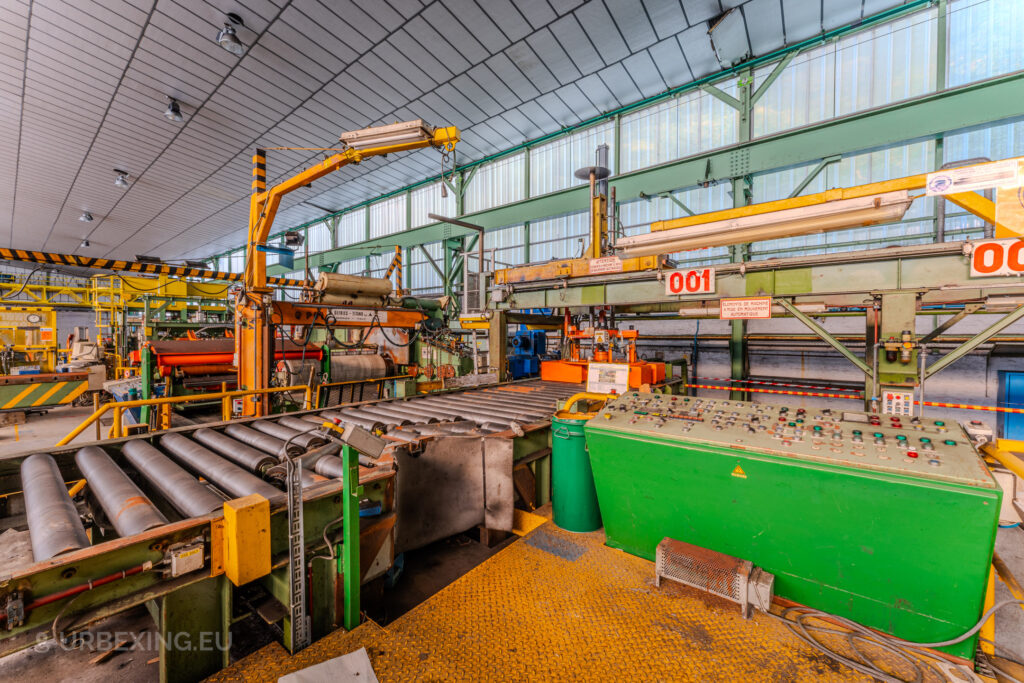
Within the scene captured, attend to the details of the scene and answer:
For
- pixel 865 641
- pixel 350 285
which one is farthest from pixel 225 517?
pixel 350 285

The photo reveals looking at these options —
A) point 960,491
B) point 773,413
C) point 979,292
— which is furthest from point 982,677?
point 979,292

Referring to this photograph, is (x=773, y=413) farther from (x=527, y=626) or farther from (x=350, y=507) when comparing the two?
(x=350, y=507)

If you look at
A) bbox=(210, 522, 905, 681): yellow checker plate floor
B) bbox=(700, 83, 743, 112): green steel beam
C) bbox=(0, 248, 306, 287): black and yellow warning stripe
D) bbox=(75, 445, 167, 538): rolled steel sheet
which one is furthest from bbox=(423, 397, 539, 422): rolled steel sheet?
bbox=(700, 83, 743, 112): green steel beam

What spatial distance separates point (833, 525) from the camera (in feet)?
6.85

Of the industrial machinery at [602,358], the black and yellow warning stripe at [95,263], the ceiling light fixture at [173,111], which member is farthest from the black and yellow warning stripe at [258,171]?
the industrial machinery at [602,358]

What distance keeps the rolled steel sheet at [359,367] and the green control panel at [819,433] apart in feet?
14.0

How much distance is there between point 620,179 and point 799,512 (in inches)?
269

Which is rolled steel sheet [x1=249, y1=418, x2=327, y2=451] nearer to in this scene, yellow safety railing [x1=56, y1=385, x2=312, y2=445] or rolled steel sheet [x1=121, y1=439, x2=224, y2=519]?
rolled steel sheet [x1=121, y1=439, x2=224, y2=519]

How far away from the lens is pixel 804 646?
2064 mm

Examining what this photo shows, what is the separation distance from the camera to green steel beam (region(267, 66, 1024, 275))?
189 inches

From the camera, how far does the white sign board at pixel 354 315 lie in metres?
4.66

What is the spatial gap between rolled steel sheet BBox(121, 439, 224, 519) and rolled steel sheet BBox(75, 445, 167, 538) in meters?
0.10

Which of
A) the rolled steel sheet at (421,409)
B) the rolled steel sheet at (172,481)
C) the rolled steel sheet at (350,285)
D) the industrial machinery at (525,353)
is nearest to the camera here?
the rolled steel sheet at (172,481)

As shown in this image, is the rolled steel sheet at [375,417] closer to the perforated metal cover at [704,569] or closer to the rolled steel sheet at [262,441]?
the rolled steel sheet at [262,441]
